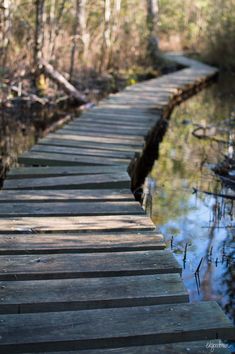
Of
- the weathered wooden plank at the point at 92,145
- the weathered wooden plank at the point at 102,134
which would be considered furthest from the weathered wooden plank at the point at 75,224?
the weathered wooden plank at the point at 102,134

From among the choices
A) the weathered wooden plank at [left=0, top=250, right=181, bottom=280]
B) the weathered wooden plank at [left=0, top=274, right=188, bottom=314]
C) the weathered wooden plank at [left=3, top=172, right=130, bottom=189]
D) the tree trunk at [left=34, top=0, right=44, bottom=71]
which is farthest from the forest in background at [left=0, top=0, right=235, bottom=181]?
the weathered wooden plank at [left=0, top=274, right=188, bottom=314]

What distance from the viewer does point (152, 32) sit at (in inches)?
640

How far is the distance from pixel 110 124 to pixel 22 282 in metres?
4.54

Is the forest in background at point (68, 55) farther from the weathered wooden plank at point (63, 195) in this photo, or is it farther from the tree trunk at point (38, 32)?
the weathered wooden plank at point (63, 195)

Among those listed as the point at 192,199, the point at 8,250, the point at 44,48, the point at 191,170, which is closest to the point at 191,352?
the point at 8,250

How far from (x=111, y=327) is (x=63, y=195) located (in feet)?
6.18

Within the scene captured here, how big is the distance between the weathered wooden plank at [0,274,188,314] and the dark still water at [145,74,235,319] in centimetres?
81

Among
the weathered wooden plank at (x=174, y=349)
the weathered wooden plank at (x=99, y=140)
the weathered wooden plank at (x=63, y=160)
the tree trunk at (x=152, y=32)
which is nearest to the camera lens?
the weathered wooden plank at (x=174, y=349)

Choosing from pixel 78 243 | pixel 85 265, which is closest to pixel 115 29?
pixel 78 243

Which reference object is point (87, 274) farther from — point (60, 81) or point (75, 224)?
point (60, 81)

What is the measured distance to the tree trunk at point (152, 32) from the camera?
1588 cm

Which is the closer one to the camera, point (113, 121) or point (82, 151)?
point (82, 151)

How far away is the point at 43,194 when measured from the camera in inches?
157

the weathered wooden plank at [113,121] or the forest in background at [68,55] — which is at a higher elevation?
the forest in background at [68,55]
